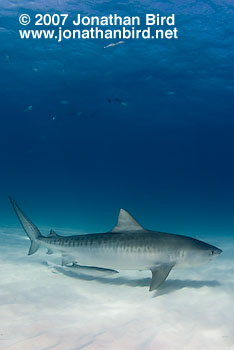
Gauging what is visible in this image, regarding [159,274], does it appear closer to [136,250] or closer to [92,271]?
[136,250]

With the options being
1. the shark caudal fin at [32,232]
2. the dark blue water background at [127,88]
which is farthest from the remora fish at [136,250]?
the dark blue water background at [127,88]

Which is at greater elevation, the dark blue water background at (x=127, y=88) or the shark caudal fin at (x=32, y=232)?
the dark blue water background at (x=127, y=88)

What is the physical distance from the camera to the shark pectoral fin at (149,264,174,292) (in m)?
4.26

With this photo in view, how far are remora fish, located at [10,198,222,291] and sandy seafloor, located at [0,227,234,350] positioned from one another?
372 millimetres

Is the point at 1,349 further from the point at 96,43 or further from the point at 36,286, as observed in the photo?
the point at 96,43

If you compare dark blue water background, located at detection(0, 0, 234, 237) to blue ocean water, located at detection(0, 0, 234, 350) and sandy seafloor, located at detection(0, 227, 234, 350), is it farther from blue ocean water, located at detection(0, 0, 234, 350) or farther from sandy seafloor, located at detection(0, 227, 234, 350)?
sandy seafloor, located at detection(0, 227, 234, 350)

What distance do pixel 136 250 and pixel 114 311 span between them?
1144 mm

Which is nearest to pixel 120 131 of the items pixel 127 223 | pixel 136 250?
pixel 127 223

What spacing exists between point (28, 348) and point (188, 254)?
270 cm

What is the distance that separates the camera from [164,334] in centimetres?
305

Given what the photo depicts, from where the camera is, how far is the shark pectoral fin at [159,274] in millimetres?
4262

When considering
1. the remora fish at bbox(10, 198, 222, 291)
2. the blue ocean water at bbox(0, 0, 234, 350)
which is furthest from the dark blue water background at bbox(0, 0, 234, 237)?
the remora fish at bbox(10, 198, 222, 291)

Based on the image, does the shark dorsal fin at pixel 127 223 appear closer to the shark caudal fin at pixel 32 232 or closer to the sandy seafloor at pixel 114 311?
the sandy seafloor at pixel 114 311

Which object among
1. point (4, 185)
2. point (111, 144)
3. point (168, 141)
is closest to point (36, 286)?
point (168, 141)
